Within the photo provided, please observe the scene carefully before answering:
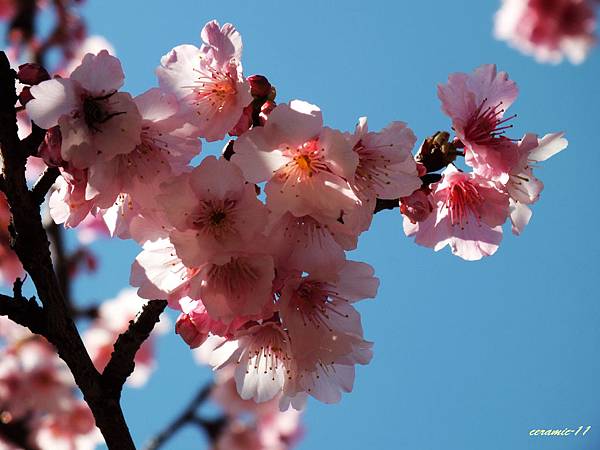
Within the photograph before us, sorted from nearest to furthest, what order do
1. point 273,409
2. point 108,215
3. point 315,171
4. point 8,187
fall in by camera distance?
point 315,171
point 8,187
point 108,215
point 273,409

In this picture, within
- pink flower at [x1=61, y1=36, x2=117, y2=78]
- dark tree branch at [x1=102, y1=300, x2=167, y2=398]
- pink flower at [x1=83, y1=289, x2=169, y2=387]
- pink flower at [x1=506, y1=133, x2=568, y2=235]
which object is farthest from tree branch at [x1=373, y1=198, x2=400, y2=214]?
pink flower at [x1=61, y1=36, x2=117, y2=78]

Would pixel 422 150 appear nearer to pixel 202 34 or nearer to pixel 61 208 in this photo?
pixel 202 34

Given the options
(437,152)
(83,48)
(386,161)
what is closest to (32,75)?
(386,161)

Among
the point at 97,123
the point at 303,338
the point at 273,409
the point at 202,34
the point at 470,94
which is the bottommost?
the point at 303,338

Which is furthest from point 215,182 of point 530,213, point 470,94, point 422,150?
point 530,213

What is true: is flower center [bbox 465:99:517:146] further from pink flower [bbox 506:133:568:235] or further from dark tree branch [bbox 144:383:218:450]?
dark tree branch [bbox 144:383:218:450]

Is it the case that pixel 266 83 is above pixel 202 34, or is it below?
below

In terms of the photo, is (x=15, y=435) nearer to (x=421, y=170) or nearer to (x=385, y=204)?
(x=385, y=204)
